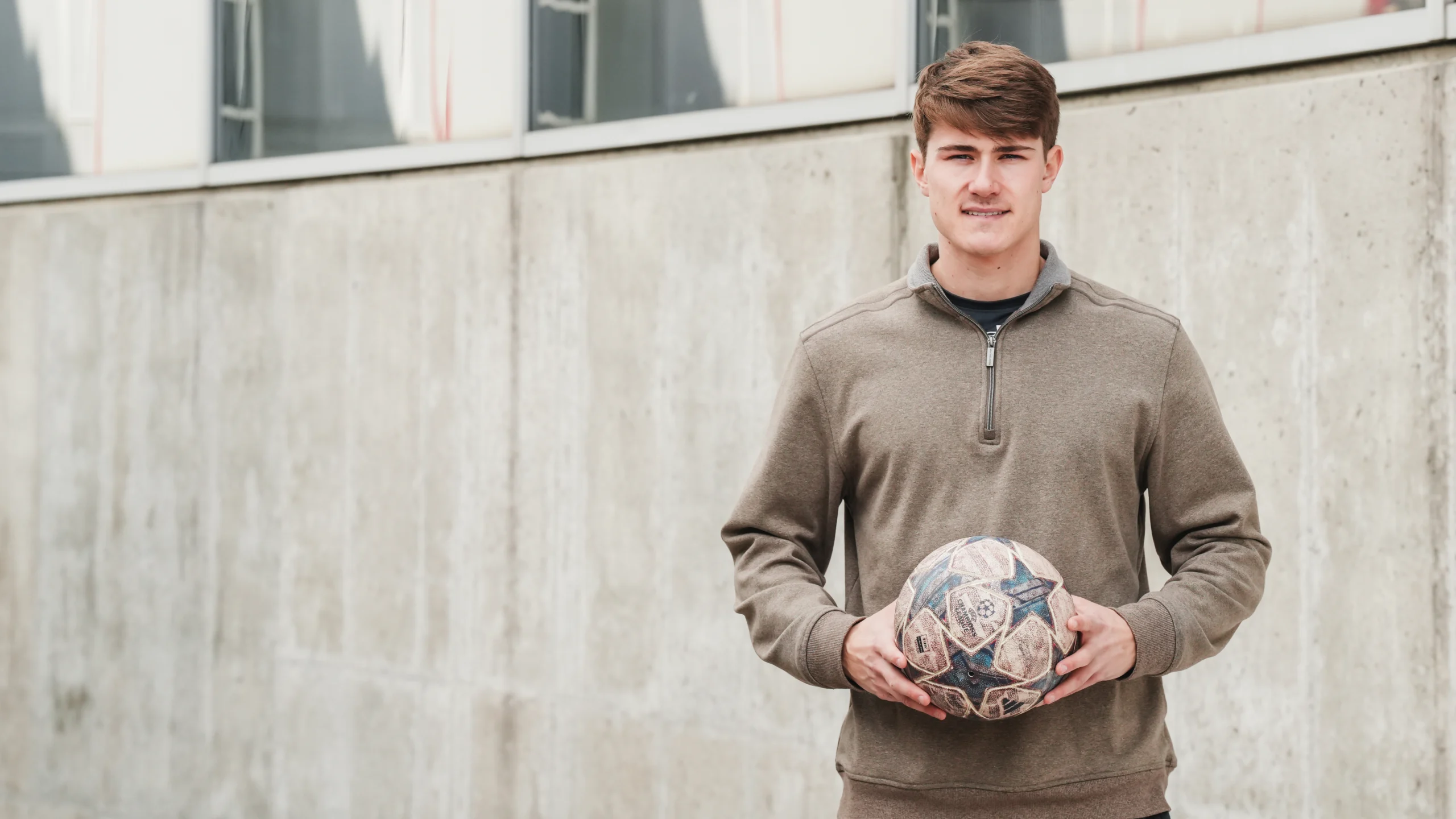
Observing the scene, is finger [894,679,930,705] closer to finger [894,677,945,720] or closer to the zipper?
finger [894,677,945,720]

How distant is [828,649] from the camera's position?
2707 mm

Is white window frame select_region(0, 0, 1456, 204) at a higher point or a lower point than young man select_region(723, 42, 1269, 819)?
higher

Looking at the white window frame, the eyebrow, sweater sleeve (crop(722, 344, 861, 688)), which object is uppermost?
the white window frame

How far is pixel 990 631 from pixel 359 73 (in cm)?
526

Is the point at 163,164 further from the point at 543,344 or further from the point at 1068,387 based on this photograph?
the point at 1068,387

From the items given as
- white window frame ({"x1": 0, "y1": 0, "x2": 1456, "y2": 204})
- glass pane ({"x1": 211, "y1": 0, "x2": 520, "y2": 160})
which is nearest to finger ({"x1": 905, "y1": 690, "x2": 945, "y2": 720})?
white window frame ({"x1": 0, "y1": 0, "x2": 1456, "y2": 204})

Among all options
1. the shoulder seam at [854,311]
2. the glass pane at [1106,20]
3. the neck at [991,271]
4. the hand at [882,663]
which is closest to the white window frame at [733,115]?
the glass pane at [1106,20]

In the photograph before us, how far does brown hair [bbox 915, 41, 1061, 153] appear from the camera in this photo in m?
2.71

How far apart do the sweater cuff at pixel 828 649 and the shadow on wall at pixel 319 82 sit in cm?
457

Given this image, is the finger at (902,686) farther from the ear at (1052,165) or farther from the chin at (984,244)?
the ear at (1052,165)

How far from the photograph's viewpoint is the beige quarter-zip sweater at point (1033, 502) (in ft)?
8.84

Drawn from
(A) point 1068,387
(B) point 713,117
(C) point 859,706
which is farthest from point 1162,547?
(B) point 713,117

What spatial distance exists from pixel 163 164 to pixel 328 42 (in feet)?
3.57

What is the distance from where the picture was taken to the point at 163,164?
7.58 m
